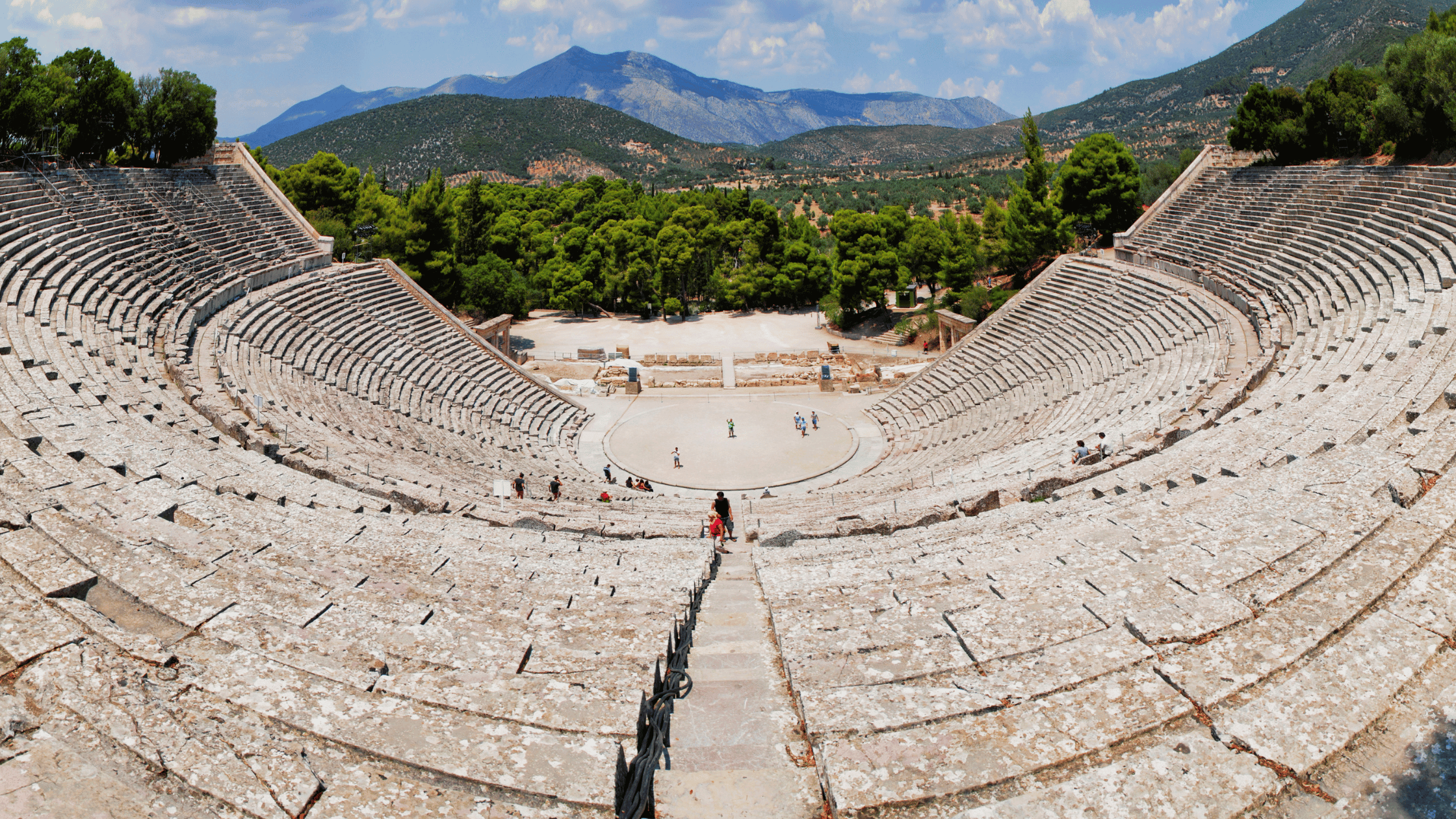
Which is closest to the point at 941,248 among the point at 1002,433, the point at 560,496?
the point at 1002,433

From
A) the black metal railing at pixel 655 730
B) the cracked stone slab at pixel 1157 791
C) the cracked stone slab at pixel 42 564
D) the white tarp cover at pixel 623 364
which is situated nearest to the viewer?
the cracked stone slab at pixel 1157 791

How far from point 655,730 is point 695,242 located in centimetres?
4763

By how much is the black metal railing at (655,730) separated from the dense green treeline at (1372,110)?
31.0m

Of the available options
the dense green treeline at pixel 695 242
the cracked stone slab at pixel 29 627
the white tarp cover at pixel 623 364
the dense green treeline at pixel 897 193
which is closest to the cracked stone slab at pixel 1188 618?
the cracked stone slab at pixel 29 627

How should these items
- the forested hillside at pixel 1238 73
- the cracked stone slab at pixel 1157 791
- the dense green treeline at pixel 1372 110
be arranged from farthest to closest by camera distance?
the forested hillside at pixel 1238 73 → the dense green treeline at pixel 1372 110 → the cracked stone slab at pixel 1157 791

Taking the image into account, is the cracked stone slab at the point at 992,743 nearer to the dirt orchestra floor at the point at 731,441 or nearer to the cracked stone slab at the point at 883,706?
the cracked stone slab at the point at 883,706

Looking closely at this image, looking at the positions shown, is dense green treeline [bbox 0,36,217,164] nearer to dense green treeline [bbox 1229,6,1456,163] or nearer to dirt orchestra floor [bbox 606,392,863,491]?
dirt orchestra floor [bbox 606,392,863,491]

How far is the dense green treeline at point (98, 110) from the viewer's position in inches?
1088

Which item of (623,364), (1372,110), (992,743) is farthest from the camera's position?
(623,364)

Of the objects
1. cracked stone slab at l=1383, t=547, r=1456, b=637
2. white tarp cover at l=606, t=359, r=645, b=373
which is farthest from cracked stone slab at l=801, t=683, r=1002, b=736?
white tarp cover at l=606, t=359, r=645, b=373

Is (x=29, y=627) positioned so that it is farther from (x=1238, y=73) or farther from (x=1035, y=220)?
(x=1238, y=73)

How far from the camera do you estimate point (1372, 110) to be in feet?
96.5

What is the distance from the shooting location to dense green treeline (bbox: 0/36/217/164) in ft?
90.6

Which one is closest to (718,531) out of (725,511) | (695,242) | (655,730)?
(725,511)
